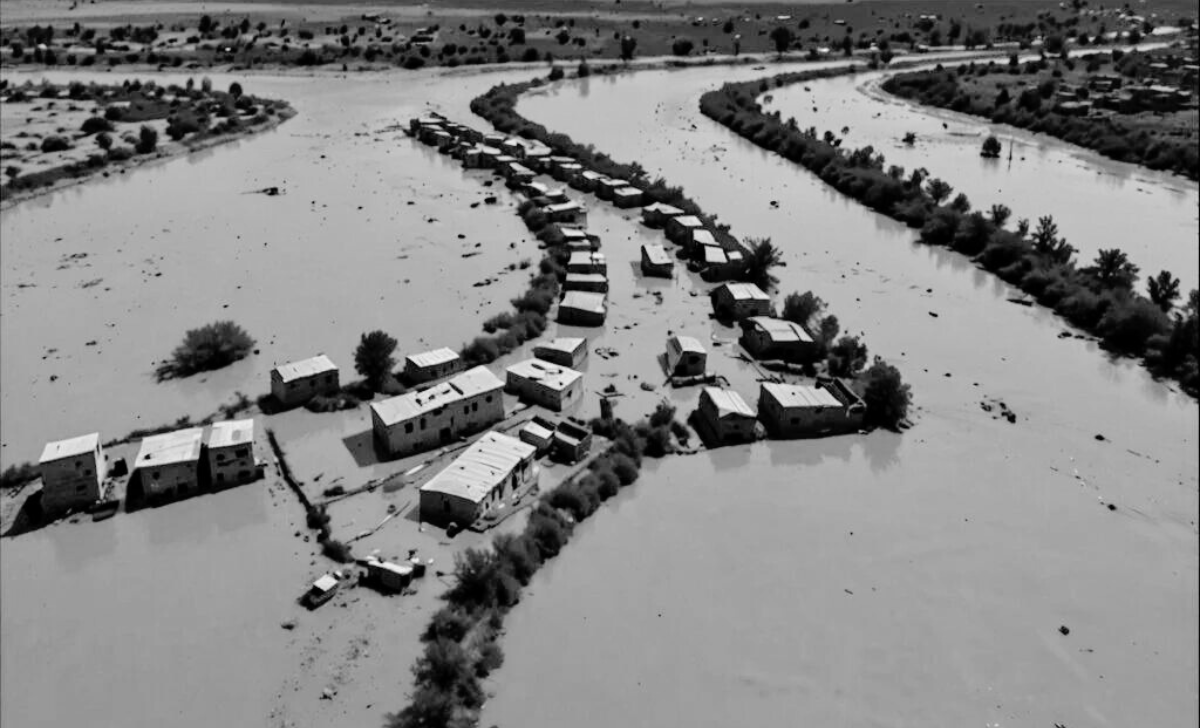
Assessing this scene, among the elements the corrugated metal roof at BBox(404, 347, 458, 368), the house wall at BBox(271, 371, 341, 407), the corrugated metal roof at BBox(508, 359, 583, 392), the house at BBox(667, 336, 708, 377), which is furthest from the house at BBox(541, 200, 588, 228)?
the house wall at BBox(271, 371, 341, 407)

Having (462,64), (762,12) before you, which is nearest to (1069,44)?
(762,12)

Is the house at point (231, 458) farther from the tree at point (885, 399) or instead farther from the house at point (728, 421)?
the tree at point (885, 399)

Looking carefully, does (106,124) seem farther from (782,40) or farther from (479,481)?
(782,40)

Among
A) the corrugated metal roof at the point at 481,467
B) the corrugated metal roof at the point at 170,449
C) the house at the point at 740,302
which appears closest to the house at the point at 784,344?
the house at the point at 740,302

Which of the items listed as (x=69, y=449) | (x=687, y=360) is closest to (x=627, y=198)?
(x=687, y=360)

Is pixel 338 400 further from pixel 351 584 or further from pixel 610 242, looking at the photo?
pixel 610 242

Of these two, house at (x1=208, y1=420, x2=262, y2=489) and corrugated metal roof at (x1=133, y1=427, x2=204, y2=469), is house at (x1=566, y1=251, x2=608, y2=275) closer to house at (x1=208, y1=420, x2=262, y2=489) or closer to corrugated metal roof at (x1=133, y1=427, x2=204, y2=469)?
house at (x1=208, y1=420, x2=262, y2=489)

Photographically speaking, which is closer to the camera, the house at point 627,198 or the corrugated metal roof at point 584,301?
the corrugated metal roof at point 584,301
